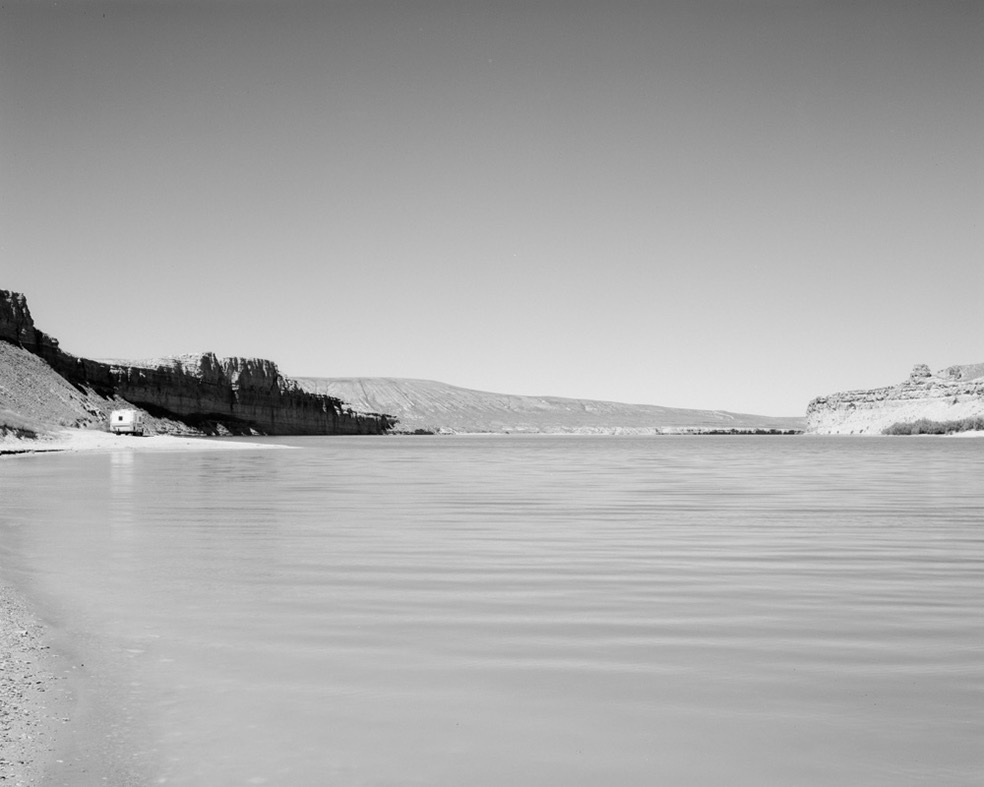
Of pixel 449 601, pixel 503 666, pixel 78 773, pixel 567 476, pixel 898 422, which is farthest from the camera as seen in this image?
pixel 898 422

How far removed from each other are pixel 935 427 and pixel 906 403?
826 inches

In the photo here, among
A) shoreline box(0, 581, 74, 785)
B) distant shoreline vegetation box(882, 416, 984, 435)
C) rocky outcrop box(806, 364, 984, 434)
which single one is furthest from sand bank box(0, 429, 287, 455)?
rocky outcrop box(806, 364, 984, 434)

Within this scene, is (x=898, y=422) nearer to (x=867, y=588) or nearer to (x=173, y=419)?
(x=173, y=419)

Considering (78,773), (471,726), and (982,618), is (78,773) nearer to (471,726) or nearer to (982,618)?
(471,726)

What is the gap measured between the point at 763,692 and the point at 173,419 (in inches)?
4539

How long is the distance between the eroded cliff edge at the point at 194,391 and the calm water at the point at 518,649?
246ft

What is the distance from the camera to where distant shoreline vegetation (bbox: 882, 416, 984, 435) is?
433 ft

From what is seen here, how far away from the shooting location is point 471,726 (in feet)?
14.8

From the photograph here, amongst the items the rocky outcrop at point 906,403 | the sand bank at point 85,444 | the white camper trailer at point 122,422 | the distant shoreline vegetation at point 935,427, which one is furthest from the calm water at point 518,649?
the rocky outcrop at point 906,403

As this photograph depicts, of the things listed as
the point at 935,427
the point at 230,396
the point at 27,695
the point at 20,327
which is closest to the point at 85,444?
the point at 20,327

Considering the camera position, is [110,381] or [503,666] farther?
[110,381]

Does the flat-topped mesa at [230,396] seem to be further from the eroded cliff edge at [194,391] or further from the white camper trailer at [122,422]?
the white camper trailer at [122,422]

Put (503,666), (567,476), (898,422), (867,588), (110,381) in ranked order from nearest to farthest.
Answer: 1. (503,666)
2. (867,588)
3. (567,476)
4. (110,381)
5. (898,422)

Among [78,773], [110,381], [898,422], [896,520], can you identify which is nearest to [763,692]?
[78,773]
